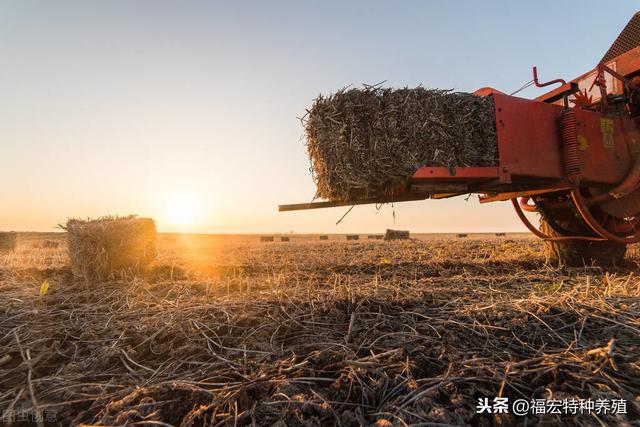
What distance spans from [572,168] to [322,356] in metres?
3.99

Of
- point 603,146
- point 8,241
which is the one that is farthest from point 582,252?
point 8,241

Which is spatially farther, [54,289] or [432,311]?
[54,289]

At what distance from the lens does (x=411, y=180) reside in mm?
3646

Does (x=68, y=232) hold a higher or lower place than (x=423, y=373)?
higher

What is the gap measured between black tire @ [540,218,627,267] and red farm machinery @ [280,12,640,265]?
14 mm

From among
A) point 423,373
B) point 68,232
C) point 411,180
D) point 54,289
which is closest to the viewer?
point 423,373

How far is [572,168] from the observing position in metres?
4.14

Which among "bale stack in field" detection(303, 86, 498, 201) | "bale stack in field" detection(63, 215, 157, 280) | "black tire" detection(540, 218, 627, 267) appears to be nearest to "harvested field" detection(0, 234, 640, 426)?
"bale stack in field" detection(303, 86, 498, 201)

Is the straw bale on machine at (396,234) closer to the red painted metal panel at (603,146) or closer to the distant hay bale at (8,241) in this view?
the red painted metal panel at (603,146)

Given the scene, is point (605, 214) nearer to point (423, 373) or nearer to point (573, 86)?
point (573, 86)

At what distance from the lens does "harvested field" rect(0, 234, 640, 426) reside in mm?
1463

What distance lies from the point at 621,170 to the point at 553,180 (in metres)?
1.12

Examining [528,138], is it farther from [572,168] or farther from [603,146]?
[603,146]

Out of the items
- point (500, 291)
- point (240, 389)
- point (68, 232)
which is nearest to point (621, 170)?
point (500, 291)
